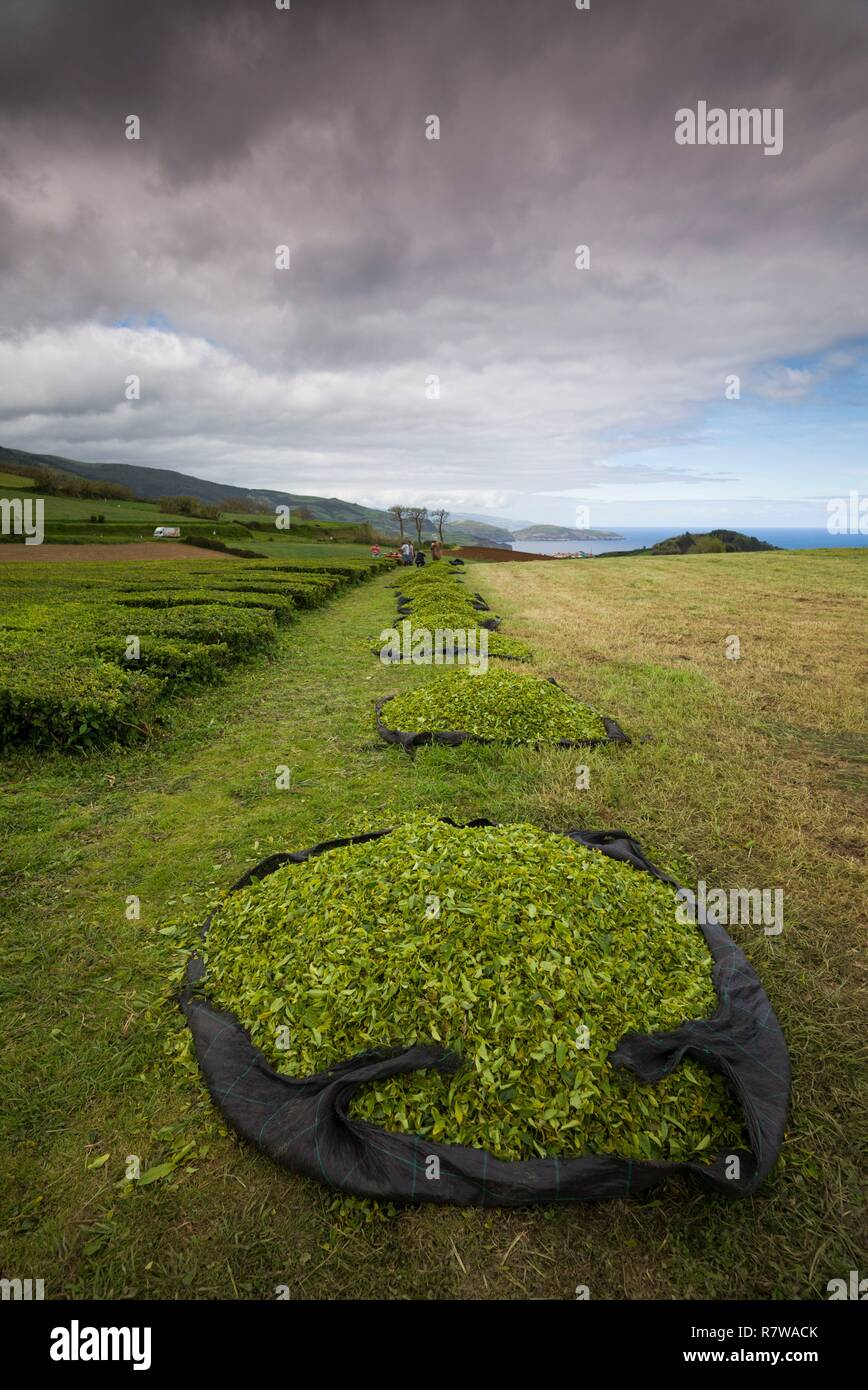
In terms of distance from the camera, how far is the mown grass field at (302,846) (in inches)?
77.5

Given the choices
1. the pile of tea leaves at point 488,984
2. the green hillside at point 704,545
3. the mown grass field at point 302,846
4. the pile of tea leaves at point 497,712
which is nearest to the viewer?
the mown grass field at point 302,846

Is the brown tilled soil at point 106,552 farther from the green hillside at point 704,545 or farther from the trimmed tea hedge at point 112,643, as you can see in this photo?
the green hillside at point 704,545

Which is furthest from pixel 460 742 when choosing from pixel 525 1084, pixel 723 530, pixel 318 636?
pixel 723 530

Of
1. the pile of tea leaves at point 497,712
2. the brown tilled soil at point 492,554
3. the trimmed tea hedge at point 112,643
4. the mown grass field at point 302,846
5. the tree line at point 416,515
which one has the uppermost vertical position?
the tree line at point 416,515

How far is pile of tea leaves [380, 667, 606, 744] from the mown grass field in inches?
14.2

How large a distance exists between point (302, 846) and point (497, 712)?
8.98ft

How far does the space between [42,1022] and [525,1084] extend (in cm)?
238

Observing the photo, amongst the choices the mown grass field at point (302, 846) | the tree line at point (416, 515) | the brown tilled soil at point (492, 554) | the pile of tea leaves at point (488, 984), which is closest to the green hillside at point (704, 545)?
the brown tilled soil at point (492, 554)

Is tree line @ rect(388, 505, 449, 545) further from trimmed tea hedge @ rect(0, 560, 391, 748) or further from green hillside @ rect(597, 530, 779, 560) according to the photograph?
trimmed tea hedge @ rect(0, 560, 391, 748)

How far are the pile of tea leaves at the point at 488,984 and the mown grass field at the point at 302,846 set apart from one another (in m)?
0.26

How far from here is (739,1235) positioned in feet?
6.63

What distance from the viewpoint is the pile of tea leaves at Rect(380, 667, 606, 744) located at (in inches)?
243

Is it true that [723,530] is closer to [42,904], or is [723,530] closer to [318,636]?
[318,636]

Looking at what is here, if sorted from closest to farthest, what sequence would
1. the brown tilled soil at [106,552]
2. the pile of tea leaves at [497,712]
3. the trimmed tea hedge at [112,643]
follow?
the trimmed tea hedge at [112,643]
the pile of tea leaves at [497,712]
the brown tilled soil at [106,552]
